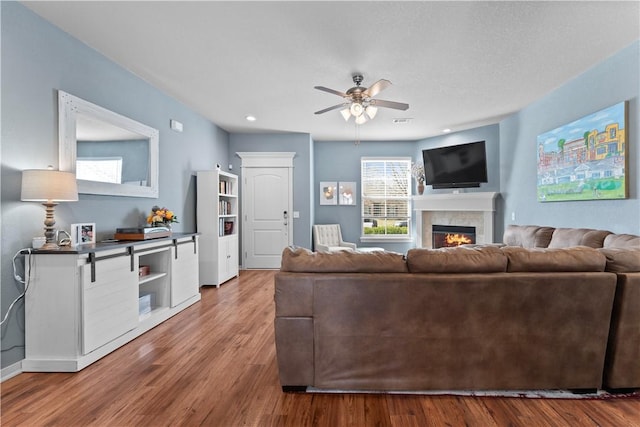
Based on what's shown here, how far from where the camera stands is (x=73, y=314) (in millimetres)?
2350

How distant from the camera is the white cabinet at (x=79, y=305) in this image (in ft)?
7.67

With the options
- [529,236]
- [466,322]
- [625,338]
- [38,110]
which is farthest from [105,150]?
[529,236]

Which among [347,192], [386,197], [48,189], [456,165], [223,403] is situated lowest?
[223,403]

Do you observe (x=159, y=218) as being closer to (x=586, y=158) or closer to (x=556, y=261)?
(x=556, y=261)

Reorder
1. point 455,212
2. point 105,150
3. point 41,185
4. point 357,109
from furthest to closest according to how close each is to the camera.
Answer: point 455,212, point 357,109, point 105,150, point 41,185

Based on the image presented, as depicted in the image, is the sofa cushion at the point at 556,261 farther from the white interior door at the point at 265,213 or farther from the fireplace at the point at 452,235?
the white interior door at the point at 265,213

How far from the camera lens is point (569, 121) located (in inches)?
148

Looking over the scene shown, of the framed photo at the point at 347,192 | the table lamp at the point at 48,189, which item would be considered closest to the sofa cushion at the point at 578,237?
the framed photo at the point at 347,192

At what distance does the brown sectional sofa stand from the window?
5152 millimetres

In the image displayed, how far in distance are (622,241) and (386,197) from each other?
4.60 m

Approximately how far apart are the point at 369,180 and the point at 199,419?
19.6ft

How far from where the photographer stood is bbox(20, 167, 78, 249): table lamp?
2236mm

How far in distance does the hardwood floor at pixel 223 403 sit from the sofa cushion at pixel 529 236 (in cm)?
223

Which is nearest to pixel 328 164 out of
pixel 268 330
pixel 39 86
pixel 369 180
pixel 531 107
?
pixel 369 180
